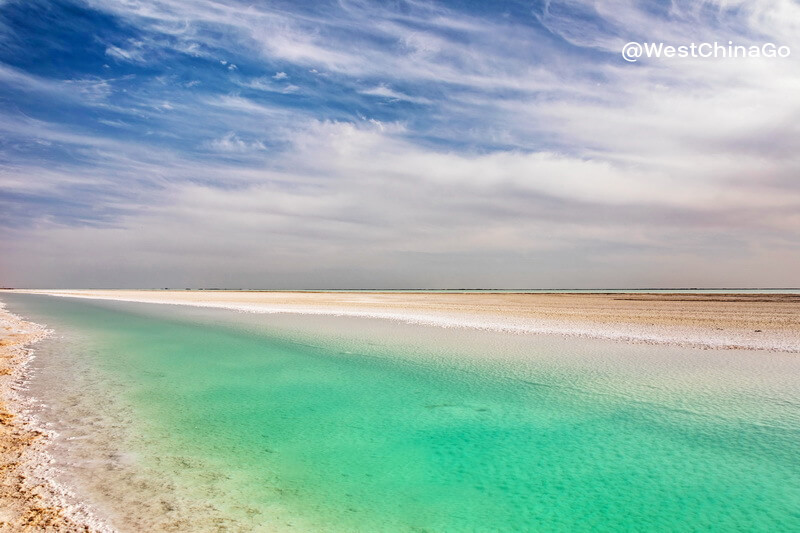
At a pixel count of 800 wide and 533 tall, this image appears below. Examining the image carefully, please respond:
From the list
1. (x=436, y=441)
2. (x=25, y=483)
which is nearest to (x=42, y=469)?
(x=25, y=483)

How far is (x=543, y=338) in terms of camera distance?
69.1 ft

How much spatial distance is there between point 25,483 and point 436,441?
19.4ft

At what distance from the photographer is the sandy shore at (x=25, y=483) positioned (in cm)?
495

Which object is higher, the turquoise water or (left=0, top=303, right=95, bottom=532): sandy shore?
(left=0, top=303, right=95, bottom=532): sandy shore

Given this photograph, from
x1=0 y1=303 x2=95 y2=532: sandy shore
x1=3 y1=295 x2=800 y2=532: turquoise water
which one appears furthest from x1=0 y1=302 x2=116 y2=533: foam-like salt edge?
x1=3 y1=295 x2=800 y2=532: turquoise water

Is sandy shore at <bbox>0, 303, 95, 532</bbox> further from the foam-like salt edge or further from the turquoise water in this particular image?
the turquoise water

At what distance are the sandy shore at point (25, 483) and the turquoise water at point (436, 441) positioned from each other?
13.5 inches

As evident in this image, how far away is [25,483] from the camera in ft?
19.3

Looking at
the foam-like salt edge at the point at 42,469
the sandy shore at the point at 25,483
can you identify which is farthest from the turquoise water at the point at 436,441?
the sandy shore at the point at 25,483

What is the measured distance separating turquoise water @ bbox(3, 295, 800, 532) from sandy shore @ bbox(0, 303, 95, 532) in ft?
1.12

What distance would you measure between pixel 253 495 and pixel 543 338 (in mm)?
17255

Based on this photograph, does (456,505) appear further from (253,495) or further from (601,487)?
(253,495)

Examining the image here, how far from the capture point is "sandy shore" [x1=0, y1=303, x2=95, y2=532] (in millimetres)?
4945

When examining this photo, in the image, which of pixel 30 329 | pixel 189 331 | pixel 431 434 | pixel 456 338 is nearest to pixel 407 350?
pixel 456 338
